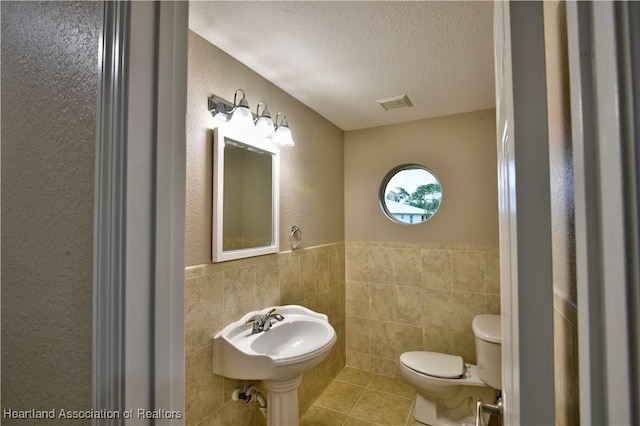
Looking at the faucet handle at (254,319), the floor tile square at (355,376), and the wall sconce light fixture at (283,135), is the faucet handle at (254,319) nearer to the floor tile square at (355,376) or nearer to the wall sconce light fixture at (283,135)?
the wall sconce light fixture at (283,135)

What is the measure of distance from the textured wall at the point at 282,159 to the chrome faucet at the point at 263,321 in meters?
0.44

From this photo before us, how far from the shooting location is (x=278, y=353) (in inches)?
67.5

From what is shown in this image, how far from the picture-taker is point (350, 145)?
295 centimetres

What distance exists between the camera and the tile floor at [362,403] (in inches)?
82.9

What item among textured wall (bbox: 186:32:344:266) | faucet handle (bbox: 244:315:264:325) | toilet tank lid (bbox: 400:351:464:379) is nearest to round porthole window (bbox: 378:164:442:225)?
textured wall (bbox: 186:32:344:266)

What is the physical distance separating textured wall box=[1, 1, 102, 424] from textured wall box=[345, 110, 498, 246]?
243cm

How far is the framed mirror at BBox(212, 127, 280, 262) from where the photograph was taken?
1528mm

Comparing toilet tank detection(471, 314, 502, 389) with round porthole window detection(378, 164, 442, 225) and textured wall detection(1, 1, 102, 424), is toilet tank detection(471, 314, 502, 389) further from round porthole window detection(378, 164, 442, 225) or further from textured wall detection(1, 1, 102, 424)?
textured wall detection(1, 1, 102, 424)

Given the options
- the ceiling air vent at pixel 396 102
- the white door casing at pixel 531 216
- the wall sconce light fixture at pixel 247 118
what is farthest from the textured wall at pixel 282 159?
the white door casing at pixel 531 216

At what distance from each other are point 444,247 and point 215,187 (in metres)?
1.95

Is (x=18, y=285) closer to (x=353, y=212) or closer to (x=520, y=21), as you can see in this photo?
(x=520, y=21)

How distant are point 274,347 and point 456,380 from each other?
1.23 metres

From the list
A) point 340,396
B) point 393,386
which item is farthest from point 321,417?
point 393,386

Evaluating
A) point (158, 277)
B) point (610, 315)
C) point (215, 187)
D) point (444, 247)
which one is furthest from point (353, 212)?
point (610, 315)
